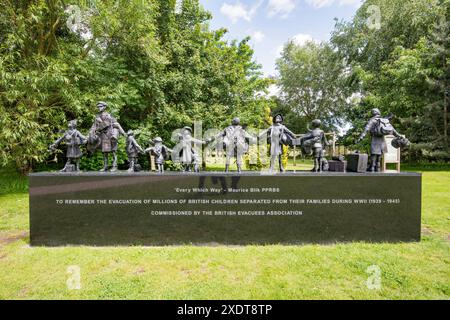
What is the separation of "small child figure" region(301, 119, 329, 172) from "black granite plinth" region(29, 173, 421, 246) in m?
0.61

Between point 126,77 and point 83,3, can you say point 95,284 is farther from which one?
point 126,77

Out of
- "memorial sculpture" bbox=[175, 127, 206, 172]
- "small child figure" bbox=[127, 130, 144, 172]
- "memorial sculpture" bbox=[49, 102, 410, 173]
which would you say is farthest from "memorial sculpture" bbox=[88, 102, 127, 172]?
"memorial sculpture" bbox=[175, 127, 206, 172]

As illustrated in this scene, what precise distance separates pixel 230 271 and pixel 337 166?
364 cm

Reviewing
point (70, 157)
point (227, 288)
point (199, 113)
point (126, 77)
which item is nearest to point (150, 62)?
point (126, 77)

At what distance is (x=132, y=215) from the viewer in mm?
5398

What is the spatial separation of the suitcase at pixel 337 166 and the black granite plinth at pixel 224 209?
65 centimetres

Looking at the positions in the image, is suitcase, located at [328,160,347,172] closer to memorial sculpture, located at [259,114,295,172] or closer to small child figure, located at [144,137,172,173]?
memorial sculpture, located at [259,114,295,172]

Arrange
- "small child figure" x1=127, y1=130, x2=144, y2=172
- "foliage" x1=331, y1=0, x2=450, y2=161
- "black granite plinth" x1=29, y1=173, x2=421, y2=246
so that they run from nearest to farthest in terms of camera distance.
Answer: "black granite plinth" x1=29, y1=173, x2=421, y2=246, "small child figure" x1=127, y1=130, x2=144, y2=172, "foliage" x1=331, y1=0, x2=450, y2=161

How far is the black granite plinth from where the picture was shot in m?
5.35

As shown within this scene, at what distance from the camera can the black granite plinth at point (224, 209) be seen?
535 cm

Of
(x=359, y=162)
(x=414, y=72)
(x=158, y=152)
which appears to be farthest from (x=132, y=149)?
(x=414, y=72)

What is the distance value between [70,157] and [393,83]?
2310 centimetres

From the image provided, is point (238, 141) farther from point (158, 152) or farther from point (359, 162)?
point (359, 162)

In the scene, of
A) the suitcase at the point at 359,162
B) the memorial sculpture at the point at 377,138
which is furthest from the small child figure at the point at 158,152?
the memorial sculpture at the point at 377,138
